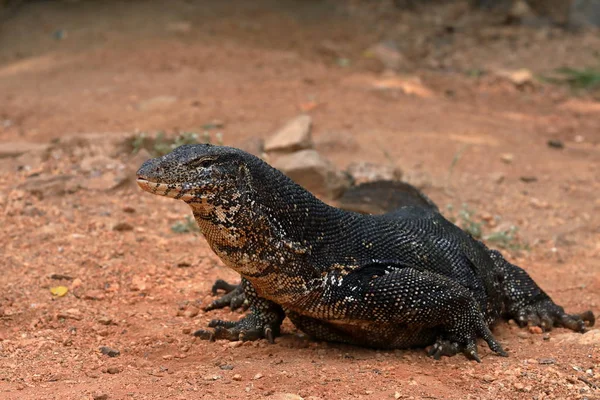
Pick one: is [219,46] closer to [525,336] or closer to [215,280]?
[215,280]

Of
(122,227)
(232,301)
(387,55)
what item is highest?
(387,55)

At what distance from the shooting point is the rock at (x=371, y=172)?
991cm

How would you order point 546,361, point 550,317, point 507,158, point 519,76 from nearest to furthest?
point 546,361
point 550,317
point 507,158
point 519,76

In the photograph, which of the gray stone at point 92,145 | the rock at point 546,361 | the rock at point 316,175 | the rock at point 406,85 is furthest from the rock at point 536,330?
the rock at point 406,85

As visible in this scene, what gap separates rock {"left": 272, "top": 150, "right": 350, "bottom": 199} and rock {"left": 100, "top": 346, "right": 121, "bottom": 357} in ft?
12.8

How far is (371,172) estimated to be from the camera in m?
10.0

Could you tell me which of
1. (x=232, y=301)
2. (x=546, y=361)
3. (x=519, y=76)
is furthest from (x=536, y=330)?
(x=519, y=76)

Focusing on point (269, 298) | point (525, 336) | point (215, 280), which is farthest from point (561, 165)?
point (269, 298)

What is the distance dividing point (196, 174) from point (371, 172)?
5089 mm

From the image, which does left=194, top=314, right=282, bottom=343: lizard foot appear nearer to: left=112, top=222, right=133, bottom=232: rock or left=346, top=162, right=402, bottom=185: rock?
left=112, top=222, right=133, bottom=232: rock

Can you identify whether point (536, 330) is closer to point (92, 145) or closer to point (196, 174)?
point (196, 174)

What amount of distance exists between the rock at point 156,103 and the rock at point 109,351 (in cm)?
705

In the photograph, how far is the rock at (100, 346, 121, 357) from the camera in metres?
5.86

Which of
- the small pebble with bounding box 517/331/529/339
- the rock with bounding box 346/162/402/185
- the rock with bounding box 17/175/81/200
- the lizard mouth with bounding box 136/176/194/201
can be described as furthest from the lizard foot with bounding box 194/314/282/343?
the rock with bounding box 346/162/402/185
